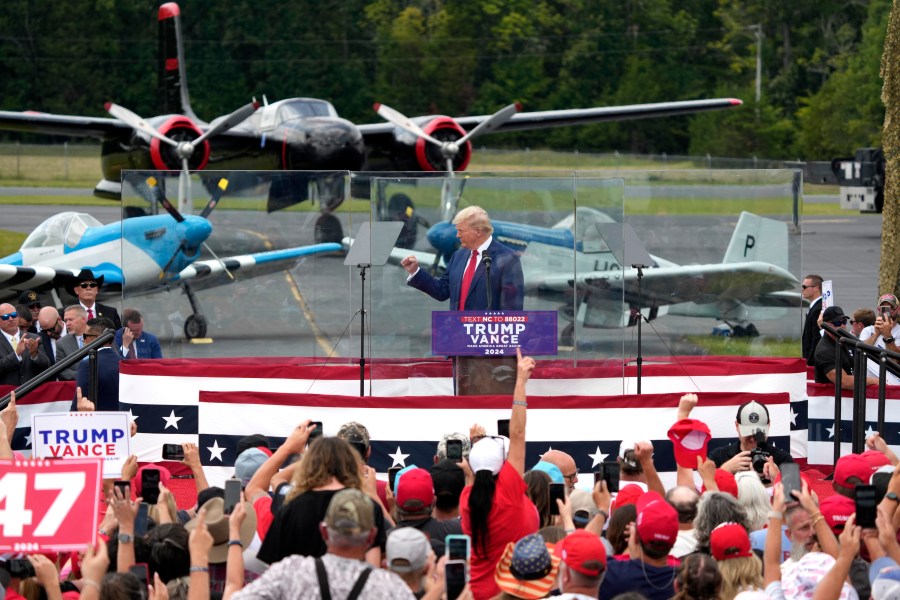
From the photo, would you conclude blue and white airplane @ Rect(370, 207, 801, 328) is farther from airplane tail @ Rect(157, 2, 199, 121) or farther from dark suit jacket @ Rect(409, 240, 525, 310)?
airplane tail @ Rect(157, 2, 199, 121)

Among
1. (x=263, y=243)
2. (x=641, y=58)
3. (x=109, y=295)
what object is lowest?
(x=109, y=295)

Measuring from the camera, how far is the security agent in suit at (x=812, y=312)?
1440cm

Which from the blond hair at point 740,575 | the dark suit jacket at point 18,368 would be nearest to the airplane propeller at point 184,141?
the dark suit jacket at point 18,368

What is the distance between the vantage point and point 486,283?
11227 mm

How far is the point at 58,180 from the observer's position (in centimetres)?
6291

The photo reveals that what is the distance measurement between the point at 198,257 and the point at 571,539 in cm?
883

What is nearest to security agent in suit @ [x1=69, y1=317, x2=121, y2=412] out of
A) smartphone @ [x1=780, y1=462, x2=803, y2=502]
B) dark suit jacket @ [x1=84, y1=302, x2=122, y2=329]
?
dark suit jacket @ [x1=84, y1=302, x2=122, y2=329]

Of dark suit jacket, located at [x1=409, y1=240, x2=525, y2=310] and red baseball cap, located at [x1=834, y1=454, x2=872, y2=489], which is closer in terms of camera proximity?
red baseball cap, located at [x1=834, y1=454, x2=872, y2=489]

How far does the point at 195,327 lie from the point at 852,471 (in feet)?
24.6

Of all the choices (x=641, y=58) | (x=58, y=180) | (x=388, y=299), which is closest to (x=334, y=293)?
(x=388, y=299)

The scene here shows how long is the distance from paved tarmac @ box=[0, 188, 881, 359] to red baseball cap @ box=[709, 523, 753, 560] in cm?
605

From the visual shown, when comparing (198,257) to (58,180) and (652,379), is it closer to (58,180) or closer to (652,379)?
(652,379)

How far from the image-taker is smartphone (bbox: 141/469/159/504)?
685cm

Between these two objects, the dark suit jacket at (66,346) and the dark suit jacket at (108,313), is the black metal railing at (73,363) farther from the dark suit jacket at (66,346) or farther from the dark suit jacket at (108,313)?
the dark suit jacket at (108,313)
